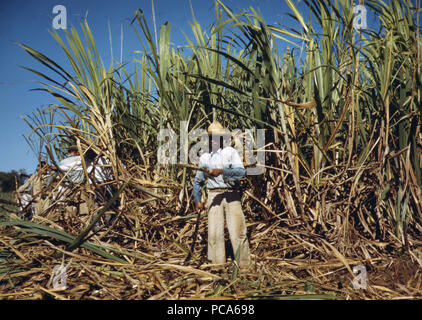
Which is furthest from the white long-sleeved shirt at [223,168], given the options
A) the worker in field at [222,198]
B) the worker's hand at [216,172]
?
the worker's hand at [216,172]

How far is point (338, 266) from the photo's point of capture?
1.58 metres

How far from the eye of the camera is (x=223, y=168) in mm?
1863

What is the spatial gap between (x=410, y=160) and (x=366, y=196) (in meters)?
0.38
